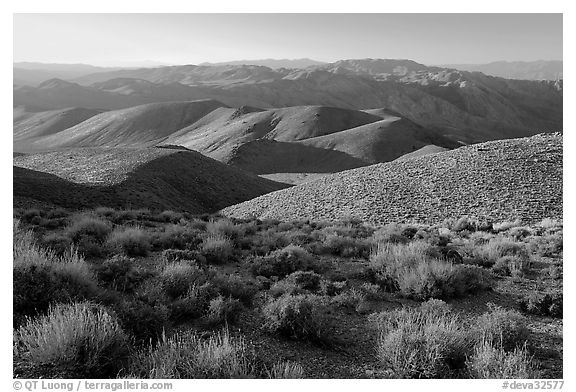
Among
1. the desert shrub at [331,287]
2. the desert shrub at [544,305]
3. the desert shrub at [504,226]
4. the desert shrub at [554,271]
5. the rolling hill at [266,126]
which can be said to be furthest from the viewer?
the rolling hill at [266,126]

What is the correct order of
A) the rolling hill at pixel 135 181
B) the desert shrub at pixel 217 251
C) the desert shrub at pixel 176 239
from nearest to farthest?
1. the desert shrub at pixel 217 251
2. the desert shrub at pixel 176 239
3. the rolling hill at pixel 135 181

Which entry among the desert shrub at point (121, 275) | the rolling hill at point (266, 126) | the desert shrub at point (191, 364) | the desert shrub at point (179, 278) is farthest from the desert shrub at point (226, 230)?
the rolling hill at point (266, 126)

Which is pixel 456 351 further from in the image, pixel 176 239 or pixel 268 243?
pixel 176 239

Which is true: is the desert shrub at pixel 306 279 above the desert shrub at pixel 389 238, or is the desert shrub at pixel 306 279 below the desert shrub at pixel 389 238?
above

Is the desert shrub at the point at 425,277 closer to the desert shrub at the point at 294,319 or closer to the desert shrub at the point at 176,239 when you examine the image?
the desert shrub at the point at 294,319

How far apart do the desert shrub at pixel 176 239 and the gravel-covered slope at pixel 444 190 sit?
1152 centimetres

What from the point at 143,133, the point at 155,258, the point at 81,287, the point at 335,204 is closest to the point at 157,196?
the point at 335,204

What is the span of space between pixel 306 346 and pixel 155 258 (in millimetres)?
5377

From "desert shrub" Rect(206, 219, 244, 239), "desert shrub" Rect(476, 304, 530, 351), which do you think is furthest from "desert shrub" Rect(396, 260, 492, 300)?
"desert shrub" Rect(206, 219, 244, 239)

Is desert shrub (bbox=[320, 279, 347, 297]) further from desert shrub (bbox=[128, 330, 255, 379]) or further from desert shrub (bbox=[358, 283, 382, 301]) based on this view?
desert shrub (bbox=[128, 330, 255, 379])

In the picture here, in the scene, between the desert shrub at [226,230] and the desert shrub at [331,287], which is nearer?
the desert shrub at [331,287]

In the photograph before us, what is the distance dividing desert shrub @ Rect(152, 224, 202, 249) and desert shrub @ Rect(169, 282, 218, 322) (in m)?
3.81

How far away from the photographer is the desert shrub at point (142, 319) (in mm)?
5910

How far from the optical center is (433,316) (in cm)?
699
